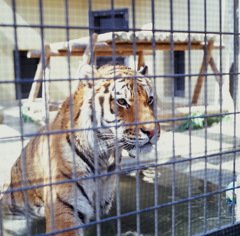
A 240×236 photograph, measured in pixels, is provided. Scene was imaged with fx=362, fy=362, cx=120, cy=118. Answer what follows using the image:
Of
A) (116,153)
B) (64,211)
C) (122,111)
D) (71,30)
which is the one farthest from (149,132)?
(71,30)

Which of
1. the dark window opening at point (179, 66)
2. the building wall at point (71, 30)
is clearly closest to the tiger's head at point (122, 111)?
the building wall at point (71, 30)

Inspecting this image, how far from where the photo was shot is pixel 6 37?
774 centimetres

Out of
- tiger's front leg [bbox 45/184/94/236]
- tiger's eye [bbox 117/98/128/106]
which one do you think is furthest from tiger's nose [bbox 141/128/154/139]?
tiger's front leg [bbox 45/184/94/236]

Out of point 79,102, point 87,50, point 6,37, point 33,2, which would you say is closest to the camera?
point 79,102

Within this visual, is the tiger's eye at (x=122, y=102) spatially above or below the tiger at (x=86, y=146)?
above

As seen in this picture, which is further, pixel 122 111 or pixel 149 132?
pixel 122 111

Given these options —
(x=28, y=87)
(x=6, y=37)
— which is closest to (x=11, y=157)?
(x=28, y=87)

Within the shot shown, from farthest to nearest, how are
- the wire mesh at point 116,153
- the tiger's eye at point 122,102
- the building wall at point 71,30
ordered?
the building wall at point 71,30, the tiger's eye at point 122,102, the wire mesh at point 116,153

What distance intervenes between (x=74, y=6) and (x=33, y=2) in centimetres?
81

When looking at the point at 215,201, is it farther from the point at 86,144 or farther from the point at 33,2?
the point at 33,2

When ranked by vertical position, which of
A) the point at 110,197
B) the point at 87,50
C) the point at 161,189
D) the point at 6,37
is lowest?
the point at 161,189

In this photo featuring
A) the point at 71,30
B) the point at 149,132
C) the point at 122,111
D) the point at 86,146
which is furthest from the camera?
the point at 71,30

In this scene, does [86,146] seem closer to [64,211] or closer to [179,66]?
[64,211]

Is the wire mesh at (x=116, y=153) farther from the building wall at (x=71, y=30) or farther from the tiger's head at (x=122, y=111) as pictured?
the building wall at (x=71, y=30)
